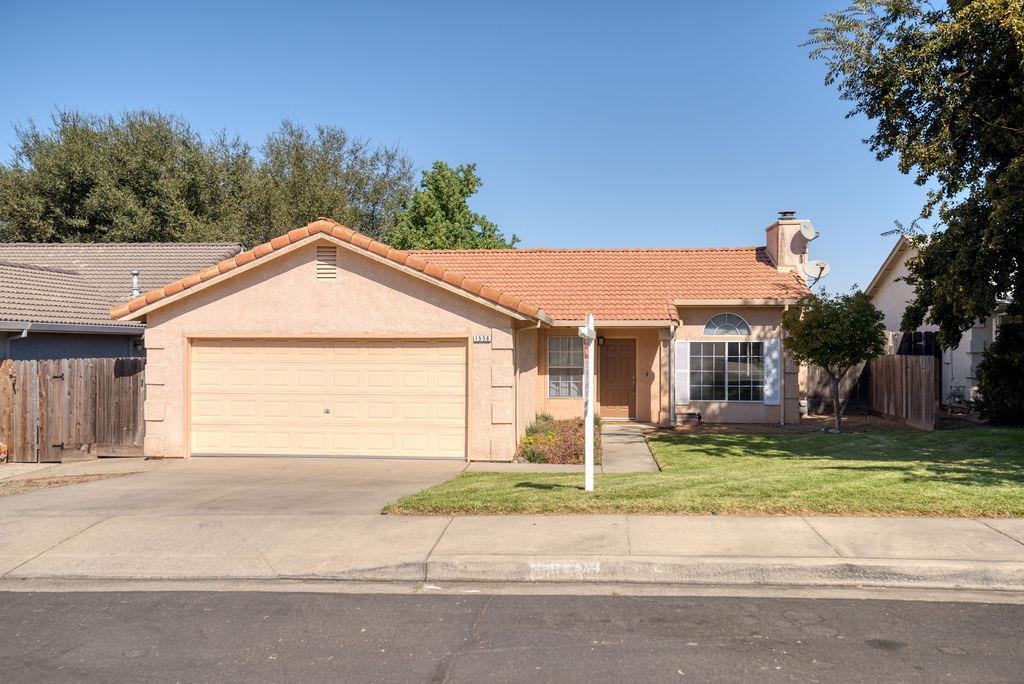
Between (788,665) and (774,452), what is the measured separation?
32.0 feet

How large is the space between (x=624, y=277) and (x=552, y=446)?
8.02 meters

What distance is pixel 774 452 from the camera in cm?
1486

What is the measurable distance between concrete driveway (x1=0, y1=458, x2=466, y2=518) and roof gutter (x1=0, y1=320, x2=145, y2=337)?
12.0 feet

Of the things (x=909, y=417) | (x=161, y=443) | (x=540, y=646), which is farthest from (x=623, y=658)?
(x=909, y=417)

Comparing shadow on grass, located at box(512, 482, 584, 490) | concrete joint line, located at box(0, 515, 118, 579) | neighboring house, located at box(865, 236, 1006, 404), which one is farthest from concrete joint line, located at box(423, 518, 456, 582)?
neighboring house, located at box(865, 236, 1006, 404)

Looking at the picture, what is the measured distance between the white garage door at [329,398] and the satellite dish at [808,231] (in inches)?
447

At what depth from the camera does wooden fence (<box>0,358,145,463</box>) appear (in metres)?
14.5

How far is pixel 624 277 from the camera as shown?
21391 mm

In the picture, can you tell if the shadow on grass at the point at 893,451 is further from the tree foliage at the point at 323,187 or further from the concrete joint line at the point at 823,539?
the tree foliage at the point at 323,187

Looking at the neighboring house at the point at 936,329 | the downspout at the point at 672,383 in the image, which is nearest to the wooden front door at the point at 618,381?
the downspout at the point at 672,383

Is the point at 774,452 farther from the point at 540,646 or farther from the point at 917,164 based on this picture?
the point at 540,646

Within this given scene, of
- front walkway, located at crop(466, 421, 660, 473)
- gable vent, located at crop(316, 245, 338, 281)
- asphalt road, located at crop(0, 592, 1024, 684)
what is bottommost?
asphalt road, located at crop(0, 592, 1024, 684)

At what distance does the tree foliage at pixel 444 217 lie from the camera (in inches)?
1372

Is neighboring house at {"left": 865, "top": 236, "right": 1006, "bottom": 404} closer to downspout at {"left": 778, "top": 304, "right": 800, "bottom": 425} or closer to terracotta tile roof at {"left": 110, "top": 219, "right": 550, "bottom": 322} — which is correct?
downspout at {"left": 778, "top": 304, "right": 800, "bottom": 425}
